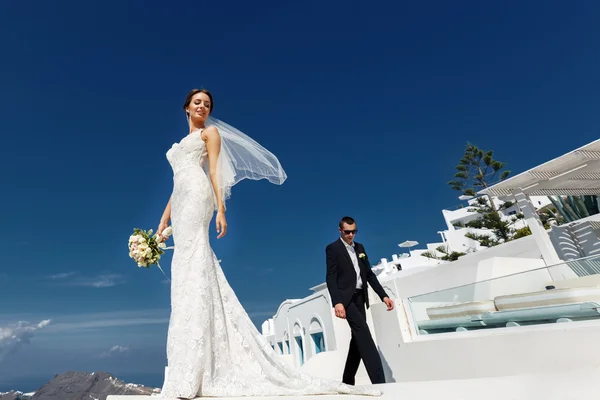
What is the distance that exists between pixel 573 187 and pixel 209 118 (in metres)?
10.1

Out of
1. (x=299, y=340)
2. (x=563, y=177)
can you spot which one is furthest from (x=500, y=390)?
(x=299, y=340)

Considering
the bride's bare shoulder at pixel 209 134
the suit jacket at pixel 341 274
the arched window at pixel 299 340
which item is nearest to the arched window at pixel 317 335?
the arched window at pixel 299 340

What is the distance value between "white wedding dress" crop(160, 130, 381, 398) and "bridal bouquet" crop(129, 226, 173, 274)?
326 millimetres

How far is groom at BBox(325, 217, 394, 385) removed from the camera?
9.91 ft

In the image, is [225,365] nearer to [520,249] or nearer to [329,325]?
[329,325]

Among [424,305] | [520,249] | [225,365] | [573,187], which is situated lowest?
[225,365]

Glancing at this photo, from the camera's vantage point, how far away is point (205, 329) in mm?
2150

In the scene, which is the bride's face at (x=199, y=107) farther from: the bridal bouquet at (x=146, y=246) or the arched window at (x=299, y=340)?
the arched window at (x=299, y=340)

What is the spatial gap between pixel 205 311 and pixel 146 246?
0.79 metres

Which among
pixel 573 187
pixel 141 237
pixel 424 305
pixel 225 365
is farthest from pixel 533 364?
pixel 573 187

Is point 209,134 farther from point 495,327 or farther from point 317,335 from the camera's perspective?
point 317,335

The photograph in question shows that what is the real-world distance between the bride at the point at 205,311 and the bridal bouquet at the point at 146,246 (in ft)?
0.61

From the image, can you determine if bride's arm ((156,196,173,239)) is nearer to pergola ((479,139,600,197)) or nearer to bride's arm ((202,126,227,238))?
bride's arm ((202,126,227,238))

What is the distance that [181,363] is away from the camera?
6.57 ft
